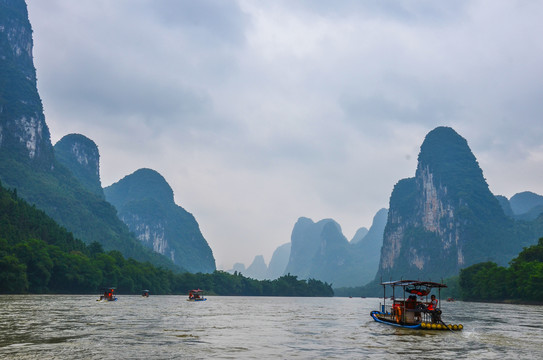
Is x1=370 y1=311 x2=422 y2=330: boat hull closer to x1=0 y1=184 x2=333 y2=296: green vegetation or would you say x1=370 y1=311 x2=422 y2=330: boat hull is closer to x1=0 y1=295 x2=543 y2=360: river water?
x1=0 y1=295 x2=543 y2=360: river water

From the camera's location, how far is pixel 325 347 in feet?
85.6

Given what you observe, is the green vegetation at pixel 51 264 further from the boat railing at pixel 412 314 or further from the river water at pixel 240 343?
the boat railing at pixel 412 314

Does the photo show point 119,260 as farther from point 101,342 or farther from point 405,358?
point 405,358

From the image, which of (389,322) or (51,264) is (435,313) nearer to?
(389,322)

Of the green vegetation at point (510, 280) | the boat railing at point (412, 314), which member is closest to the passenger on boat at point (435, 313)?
the boat railing at point (412, 314)

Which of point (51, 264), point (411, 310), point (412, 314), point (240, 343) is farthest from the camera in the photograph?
point (51, 264)

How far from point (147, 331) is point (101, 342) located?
676 centimetres

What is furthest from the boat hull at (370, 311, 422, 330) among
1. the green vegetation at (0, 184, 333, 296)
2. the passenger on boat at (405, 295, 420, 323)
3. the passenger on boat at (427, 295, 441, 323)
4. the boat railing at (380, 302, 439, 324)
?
the green vegetation at (0, 184, 333, 296)

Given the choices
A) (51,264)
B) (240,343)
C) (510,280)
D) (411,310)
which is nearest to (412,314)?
(411,310)

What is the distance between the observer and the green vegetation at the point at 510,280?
88.6 metres

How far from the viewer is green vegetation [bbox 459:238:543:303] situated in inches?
3489

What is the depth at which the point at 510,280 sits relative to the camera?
9994 centimetres

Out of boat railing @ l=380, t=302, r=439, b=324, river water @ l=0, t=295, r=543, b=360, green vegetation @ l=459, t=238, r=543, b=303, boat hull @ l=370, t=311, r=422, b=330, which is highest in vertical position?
green vegetation @ l=459, t=238, r=543, b=303

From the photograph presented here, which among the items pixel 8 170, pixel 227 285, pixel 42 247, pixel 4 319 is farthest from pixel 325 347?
pixel 8 170
